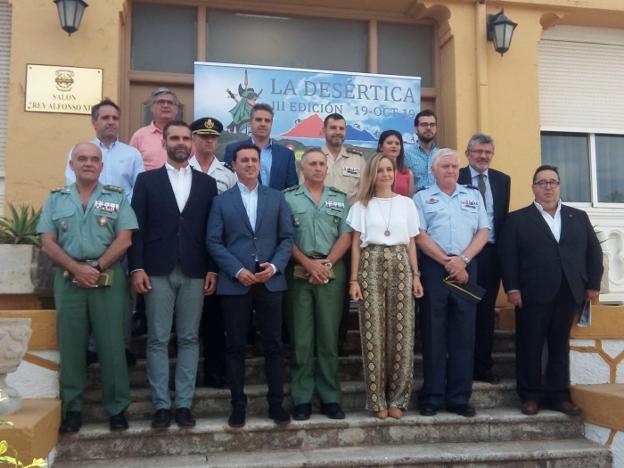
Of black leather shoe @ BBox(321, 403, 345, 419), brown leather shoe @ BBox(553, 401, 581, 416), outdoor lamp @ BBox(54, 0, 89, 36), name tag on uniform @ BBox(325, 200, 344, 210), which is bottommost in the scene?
brown leather shoe @ BBox(553, 401, 581, 416)

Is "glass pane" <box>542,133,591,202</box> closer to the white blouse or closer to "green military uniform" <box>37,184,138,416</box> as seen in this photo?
the white blouse

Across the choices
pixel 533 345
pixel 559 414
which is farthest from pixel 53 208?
pixel 559 414

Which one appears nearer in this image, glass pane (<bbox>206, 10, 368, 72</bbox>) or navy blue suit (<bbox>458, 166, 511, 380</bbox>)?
navy blue suit (<bbox>458, 166, 511, 380</bbox>)

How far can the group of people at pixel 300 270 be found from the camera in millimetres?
3967

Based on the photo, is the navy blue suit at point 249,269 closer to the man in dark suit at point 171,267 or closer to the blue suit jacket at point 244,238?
the blue suit jacket at point 244,238

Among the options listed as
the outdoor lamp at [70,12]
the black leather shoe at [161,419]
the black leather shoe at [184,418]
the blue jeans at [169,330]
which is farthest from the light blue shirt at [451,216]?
the outdoor lamp at [70,12]

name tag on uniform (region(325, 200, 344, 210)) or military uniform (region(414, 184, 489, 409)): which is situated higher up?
name tag on uniform (region(325, 200, 344, 210))

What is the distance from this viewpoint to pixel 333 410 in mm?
4215

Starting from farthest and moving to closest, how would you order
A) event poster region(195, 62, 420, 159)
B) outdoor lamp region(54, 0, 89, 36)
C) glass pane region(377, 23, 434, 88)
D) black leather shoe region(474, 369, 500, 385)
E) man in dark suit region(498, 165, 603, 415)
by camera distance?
glass pane region(377, 23, 434, 88) < event poster region(195, 62, 420, 159) < outdoor lamp region(54, 0, 89, 36) < black leather shoe region(474, 369, 500, 385) < man in dark suit region(498, 165, 603, 415)

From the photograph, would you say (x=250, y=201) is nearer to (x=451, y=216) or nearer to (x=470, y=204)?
(x=451, y=216)

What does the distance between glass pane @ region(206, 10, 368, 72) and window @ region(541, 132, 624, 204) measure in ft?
7.70

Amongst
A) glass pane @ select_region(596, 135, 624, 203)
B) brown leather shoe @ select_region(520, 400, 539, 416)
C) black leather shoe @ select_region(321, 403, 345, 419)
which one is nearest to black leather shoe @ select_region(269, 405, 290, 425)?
black leather shoe @ select_region(321, 403, 345, 419)

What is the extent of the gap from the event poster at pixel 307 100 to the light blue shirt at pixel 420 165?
3.91ft

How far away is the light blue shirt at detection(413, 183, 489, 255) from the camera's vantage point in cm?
448
